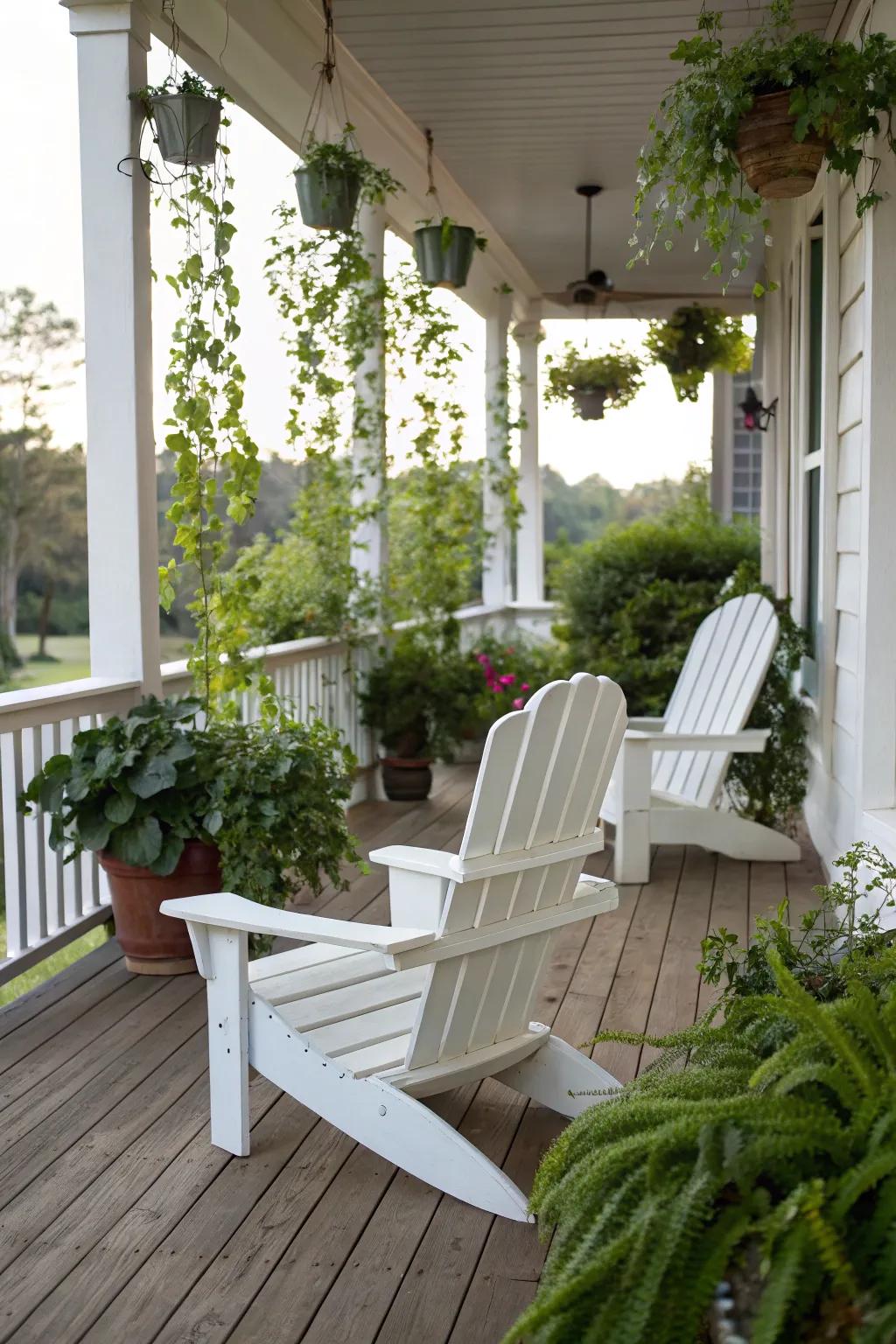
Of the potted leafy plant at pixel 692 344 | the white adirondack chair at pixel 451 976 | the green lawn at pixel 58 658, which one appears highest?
the potted leafy plant at pixel 692 344

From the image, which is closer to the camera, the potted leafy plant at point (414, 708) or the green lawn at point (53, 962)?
the potted leafy plant at point (414, 708)

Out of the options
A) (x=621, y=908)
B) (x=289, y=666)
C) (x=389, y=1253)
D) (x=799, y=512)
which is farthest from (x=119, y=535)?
(x=799, y=512)

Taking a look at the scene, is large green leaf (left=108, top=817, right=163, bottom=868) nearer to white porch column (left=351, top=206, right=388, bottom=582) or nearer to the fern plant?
the fern plant

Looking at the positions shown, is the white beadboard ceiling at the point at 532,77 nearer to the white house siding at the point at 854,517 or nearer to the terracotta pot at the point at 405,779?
the white house siding at the point at 854,517

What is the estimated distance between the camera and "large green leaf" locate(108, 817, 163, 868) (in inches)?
134

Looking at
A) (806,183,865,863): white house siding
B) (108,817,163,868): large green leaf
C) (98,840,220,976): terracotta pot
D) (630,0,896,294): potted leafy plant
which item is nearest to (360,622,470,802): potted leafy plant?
(806,183,865,863): white house siding

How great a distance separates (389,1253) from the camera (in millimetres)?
2127

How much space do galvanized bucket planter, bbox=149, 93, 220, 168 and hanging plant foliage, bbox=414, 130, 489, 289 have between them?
187cm

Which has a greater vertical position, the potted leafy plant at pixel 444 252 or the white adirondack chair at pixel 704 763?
the potted leafy plant at pixel 444 252

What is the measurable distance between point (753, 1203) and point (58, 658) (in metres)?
20.9

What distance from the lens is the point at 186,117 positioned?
3.54 metres

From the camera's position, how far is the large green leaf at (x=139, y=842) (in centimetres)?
339

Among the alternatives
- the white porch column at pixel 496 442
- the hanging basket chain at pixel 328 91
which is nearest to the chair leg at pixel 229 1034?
the hanging basket chain at pixel 328 91

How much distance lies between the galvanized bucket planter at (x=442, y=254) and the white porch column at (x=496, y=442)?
213 cm
